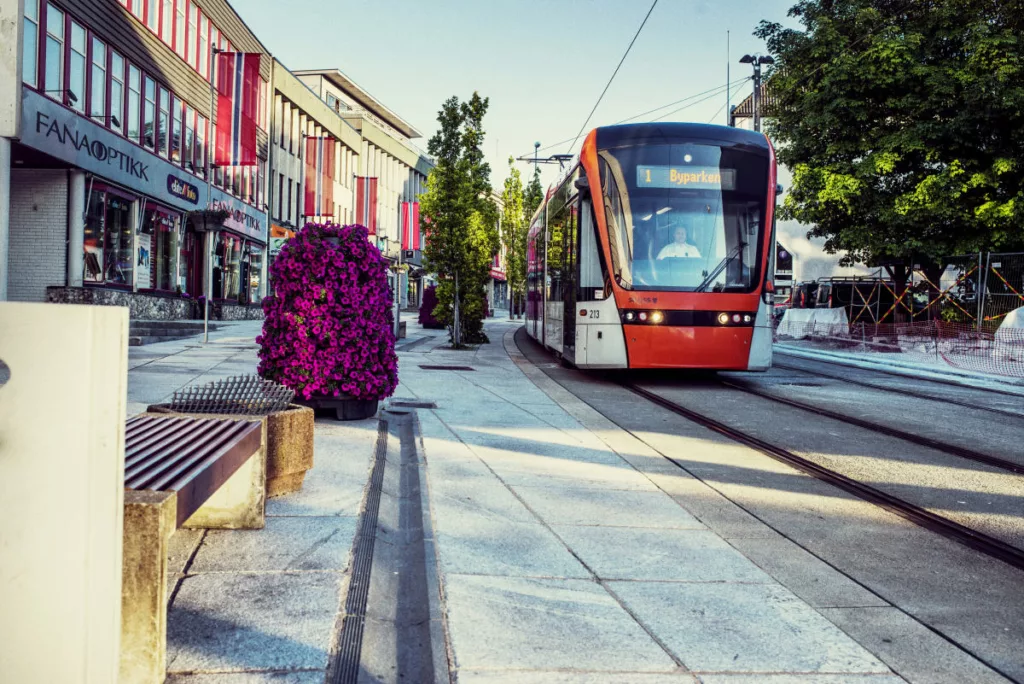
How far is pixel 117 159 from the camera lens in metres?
24.6

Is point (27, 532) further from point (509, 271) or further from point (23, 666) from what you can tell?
point (509, 271)

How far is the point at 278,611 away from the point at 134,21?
87.3ft

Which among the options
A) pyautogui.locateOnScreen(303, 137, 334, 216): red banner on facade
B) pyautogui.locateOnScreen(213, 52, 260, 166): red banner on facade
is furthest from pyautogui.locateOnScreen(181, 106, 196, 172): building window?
pyautogui.locateOnScreen(303, 137, 334, 216): red banner on facade

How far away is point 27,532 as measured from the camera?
2078mm

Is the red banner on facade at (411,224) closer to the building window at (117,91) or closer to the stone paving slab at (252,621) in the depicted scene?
the building window at (117,91)

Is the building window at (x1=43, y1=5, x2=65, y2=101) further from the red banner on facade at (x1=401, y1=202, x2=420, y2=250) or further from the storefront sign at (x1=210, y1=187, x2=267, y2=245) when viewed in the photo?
the red banner on facade at (x1=401, y1=202, x2=420, y2=250)

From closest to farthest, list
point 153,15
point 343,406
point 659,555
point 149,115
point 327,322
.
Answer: point 659,555 → point 327,322 → point 343,406 → point 149,115 → point 153,15

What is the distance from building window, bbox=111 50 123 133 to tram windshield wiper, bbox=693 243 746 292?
59.2 feet

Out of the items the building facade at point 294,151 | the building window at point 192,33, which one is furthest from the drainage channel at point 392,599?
the building facade at point 294,151

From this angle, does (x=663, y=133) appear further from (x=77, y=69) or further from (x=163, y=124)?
(x=163, y=124)

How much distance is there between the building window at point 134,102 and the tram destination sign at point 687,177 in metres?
18.4

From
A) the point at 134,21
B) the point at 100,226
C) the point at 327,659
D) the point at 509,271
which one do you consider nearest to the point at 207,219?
the point at 100,226

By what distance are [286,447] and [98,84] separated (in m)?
22.0

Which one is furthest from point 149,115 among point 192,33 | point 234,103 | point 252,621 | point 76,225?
point 252,621
